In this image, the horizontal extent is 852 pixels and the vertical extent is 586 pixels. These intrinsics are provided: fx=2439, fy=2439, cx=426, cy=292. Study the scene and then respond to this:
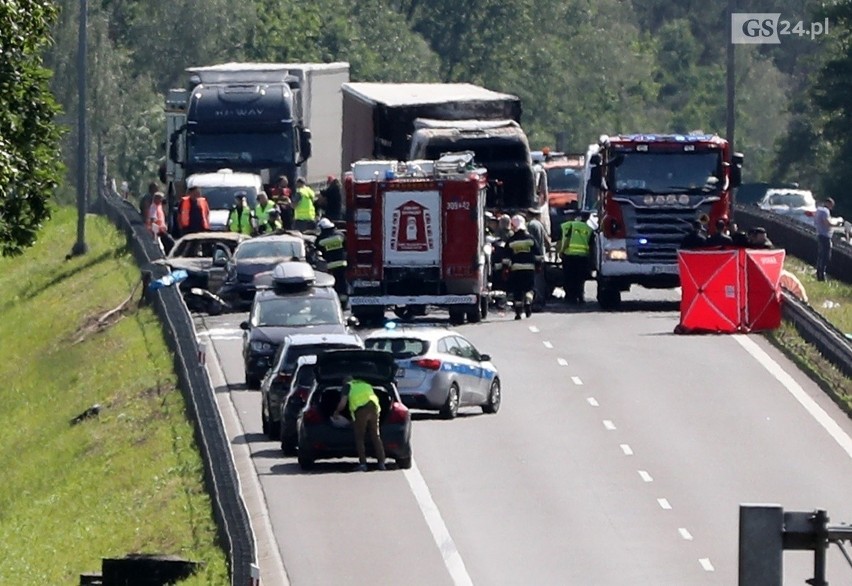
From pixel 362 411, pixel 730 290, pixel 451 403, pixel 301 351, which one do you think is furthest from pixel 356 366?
pixel 730 290

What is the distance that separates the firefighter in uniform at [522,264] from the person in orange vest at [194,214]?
306 inches

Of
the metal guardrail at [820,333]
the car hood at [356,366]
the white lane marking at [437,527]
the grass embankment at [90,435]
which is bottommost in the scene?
the grass embankment at [90,435]

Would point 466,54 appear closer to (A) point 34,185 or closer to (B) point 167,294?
(B) point 167,294

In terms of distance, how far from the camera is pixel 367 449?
2773cm

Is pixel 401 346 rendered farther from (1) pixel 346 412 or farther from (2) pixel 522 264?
(2) pixel 522 264

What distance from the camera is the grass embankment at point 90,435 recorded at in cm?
2833

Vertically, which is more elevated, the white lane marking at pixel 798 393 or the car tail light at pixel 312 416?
the car tail light at pixel 312 416

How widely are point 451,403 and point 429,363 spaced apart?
82 centimetres

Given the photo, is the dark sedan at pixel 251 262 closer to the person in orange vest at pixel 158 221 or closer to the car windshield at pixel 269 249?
the car windshield at pixel 269 249

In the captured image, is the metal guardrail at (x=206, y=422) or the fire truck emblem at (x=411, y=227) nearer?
the metal guardrail at (x=206, y=422)

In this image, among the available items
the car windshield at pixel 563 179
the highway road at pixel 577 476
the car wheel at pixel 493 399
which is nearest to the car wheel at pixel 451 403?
the highway road at pixel 577 476

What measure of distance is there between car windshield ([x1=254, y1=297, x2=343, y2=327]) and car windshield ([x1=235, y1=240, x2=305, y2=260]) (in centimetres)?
677

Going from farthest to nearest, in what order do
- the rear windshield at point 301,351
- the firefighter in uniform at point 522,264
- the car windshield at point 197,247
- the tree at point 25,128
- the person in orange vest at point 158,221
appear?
the person in orange vest at point 158,221 < the car windshield at point 197,247 < the firefighter in uniform at point 522,264 < the rear windshield at point 301,351 < the tree at point 25,128

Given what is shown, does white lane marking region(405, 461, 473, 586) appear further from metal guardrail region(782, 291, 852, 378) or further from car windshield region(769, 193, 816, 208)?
car windshield region(769, 193, 816, 208)
